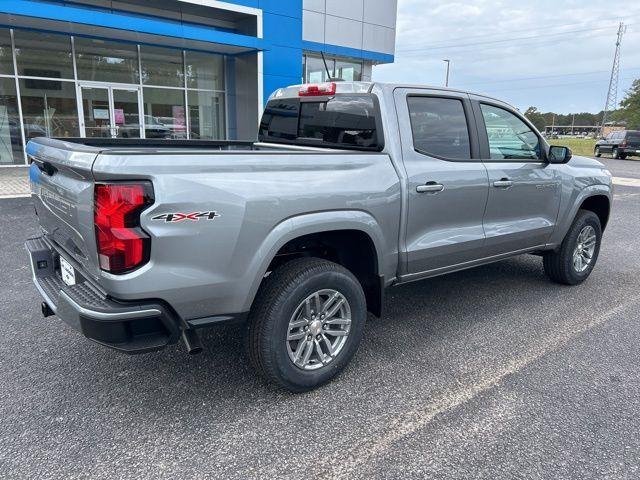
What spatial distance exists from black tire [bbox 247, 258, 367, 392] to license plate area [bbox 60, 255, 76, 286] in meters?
1.03

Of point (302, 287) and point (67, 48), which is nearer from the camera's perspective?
Result: point (302, 287)

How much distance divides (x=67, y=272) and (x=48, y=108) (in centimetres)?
1336

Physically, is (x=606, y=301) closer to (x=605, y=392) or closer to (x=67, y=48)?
(x=605, y=392)

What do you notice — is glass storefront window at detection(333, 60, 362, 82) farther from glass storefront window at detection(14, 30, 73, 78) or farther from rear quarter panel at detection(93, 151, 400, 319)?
rear quarter panel at detection(93, 151, 400, 319)

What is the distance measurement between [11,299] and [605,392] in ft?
15.7

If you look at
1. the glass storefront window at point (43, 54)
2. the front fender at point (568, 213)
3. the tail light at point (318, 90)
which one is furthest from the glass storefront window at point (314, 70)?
the tail light at point (318, 90)

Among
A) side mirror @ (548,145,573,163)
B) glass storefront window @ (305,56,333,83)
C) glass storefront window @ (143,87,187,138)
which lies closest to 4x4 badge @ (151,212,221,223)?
side mirror @ (548,145,573,163)

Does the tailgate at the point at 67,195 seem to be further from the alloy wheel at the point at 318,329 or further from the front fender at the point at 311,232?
the alloy wheel at the point at 318,329

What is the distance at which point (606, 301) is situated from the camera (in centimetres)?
484

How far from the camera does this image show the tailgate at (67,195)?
7.94 feet

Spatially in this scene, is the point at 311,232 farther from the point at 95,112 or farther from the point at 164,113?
the point at 164,113

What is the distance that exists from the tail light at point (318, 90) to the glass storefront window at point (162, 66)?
12942mm

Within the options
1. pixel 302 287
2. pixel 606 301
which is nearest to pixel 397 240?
pixel 302 287

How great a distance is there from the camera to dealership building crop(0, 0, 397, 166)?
1323 centimetres
